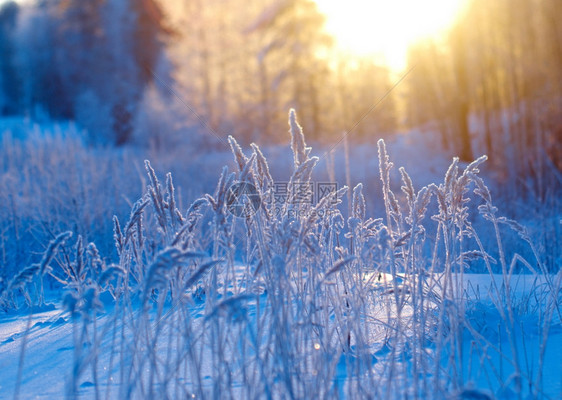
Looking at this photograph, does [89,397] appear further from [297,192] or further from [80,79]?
[80,79]

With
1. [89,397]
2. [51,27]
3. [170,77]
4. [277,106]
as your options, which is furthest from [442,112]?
[51,27]

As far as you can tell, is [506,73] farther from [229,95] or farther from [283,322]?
[283,322]

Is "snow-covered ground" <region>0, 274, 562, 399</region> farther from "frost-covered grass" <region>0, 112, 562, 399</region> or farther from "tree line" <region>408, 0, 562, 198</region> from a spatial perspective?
"tree line" <region>408, 0, 562, 198</region>

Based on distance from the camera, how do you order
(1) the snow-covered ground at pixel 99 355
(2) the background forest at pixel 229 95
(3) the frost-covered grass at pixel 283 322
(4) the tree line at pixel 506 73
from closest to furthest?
(3) the frost-covered grass at pixel 283 322 < (1) the snow-covered ground at pixel 99 355 < (2) the background forest at pixel 229 95 < (4) the tree line at pixel 506 73

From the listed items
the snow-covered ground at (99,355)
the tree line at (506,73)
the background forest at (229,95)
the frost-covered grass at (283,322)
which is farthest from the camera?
the tree line at (506,73)

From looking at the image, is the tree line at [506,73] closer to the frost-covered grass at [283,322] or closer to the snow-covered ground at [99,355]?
the snow-covered ground at [99,355]

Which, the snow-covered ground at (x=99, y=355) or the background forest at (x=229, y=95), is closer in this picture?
the snow-covered ground at (x=99, y=355)

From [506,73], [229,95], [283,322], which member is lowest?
[283,322]

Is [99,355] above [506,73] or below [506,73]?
below

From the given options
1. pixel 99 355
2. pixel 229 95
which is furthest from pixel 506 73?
pixel 99 355

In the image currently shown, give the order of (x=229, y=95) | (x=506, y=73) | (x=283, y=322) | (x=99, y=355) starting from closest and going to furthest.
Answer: (x=283, y=322)
(x=99, y=355)
(x=506, y=73)
(x=229, y=95)

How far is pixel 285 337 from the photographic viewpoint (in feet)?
4.66

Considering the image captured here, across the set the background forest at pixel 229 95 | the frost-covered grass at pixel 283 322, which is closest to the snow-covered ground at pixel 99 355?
the frost-covered grass at pixel 283 322

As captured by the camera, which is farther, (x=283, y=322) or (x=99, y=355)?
(x=99, y=355)
